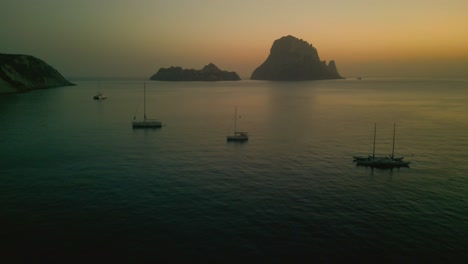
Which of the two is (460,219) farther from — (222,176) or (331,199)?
(222,176)

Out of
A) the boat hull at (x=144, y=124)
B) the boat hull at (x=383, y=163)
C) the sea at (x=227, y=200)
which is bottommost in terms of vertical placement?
the sea at (x=227, y=200)

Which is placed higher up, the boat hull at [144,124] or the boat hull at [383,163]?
the boat hull at [144,124]

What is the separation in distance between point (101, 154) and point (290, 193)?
127 feet

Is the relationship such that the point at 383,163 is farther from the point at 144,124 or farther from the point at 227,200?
the point at 144,124

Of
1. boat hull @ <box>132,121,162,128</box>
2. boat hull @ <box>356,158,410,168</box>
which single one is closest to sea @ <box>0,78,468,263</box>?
boat hull @ <box>356,158,410,168</box>

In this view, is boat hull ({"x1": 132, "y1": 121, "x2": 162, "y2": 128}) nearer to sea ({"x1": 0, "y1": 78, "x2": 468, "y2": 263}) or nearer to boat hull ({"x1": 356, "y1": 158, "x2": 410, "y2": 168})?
sea ({"x1": 0, "y1": 78, "x2": 468, "y2": 263})

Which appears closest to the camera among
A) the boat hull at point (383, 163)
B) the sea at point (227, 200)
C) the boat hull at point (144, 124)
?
the sea at point (227, 200)

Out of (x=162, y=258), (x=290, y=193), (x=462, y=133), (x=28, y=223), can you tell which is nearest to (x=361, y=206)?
(x=290, y=193)

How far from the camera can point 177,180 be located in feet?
167

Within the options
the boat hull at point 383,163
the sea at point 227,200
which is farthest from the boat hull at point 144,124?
the boat hull at point 383,163

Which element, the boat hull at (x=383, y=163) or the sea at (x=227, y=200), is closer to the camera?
the sea at (x=227, y=200)

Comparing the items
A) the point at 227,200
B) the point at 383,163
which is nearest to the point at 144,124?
the point at 227,200

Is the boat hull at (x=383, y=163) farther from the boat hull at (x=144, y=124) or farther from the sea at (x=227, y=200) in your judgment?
the boat hull at (x=144, y=124)

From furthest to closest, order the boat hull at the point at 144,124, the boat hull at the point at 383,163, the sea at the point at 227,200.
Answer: the boat hull at the point at 144,124
the boat hull at the point at 383,163
the sea at the point at 227,200
